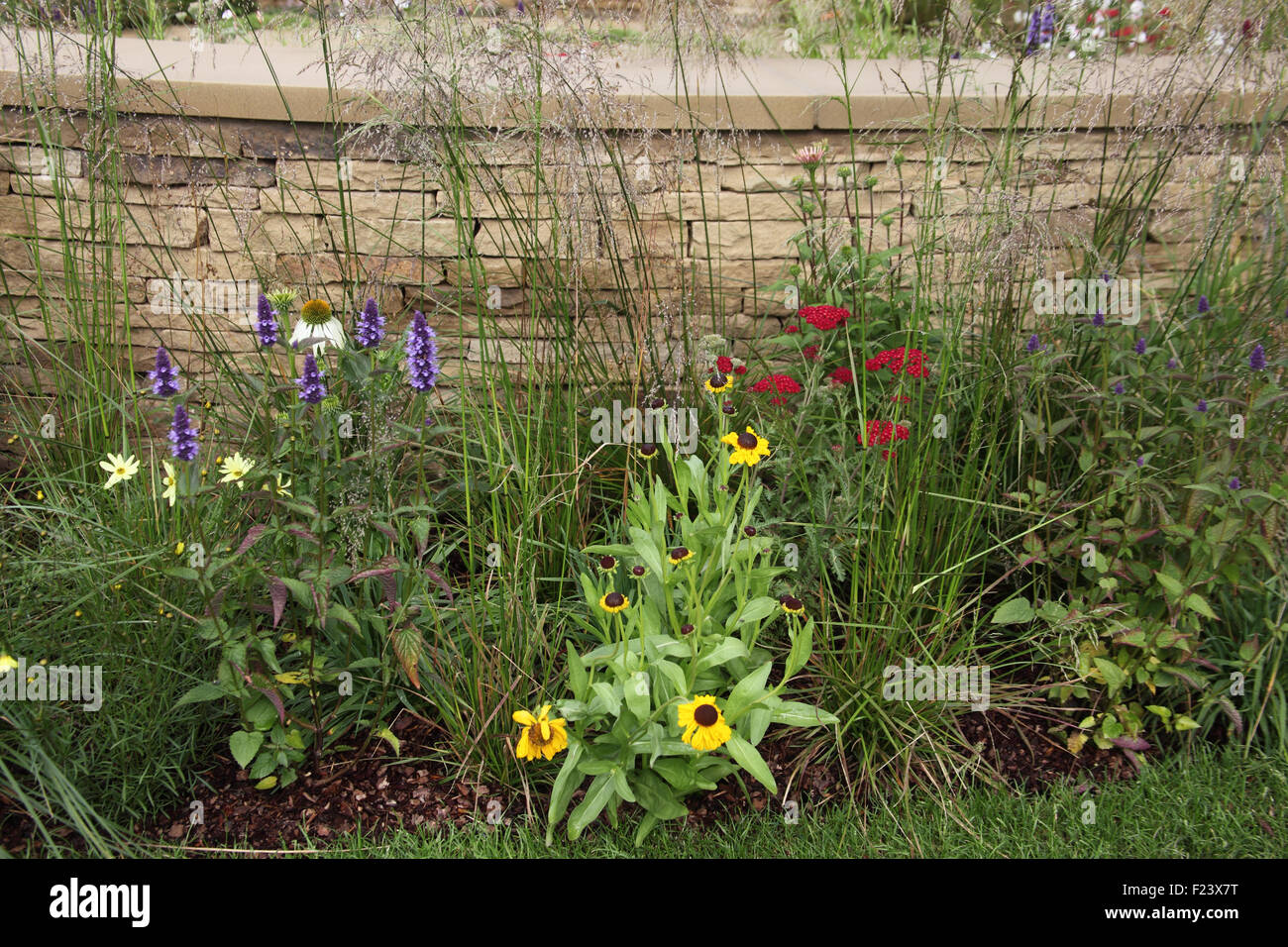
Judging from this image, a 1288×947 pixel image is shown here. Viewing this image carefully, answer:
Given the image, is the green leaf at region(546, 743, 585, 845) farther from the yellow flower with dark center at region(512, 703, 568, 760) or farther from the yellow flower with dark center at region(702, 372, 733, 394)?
the yellow flower with dark center at region(702, 372, 733, 394)

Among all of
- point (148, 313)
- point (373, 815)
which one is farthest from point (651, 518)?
point (148, 313)

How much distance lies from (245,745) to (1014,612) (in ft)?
6.65

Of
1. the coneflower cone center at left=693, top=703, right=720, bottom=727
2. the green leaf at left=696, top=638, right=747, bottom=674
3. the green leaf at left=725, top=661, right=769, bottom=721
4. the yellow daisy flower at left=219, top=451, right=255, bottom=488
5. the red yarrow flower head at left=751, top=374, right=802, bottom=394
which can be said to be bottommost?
the green leaf at left=725, top=661, right=769, bottom=721

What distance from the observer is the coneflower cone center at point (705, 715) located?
1.88 metres

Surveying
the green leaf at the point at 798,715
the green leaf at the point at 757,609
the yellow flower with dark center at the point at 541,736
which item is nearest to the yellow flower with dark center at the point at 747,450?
the green leaf at the point at 757,609

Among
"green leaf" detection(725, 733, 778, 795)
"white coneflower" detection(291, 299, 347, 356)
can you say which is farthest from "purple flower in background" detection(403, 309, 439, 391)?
"green leaf" detection(725, 733, 778, 795)

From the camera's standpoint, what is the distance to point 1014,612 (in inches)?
101

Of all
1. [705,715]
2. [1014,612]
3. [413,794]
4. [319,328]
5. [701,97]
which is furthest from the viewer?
[701,97]

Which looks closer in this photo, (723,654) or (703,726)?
(703,726)

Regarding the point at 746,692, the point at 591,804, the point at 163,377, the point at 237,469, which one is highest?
the point at 163,377

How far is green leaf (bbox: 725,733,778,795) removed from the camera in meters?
1.97

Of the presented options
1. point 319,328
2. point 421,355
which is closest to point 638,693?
point 421,355

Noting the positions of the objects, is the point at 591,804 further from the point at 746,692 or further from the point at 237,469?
the point at 237,469

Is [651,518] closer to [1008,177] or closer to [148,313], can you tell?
[1008,177]
